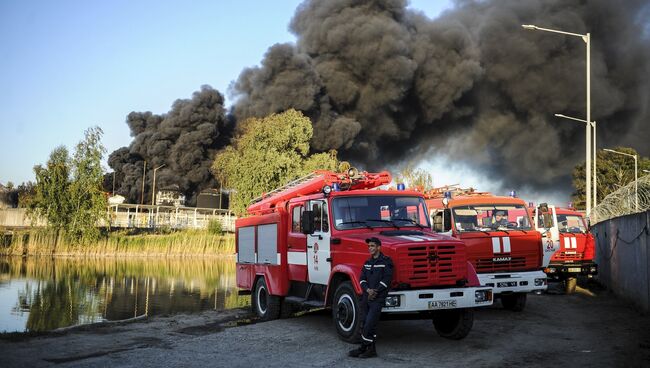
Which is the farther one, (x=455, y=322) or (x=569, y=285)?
(x=569, y=285)

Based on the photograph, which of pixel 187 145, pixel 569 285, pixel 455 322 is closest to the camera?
pixel 455 322

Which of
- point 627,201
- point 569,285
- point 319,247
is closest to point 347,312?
point 319,247

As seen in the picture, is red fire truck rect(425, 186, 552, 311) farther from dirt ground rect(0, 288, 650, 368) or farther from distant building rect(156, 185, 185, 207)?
distant building rect(156, 185, 185, 207)

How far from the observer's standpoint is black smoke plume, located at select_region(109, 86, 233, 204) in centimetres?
7288

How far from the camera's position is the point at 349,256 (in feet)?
31.8

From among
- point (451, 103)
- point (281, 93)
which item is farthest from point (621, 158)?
point (281, 93)

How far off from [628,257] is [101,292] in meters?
15.3

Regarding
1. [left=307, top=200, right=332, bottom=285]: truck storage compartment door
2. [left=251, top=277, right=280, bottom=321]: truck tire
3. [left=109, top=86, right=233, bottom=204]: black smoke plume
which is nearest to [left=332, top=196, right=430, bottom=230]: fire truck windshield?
[left=307, top=200, right=332, bottom=285]: truck storage compartment door

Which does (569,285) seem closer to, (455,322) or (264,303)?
(455,322)

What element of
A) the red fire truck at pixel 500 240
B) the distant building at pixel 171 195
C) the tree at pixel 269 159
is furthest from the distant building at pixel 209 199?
the red fire truck at pixel 500 240

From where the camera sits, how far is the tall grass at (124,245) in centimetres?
3947

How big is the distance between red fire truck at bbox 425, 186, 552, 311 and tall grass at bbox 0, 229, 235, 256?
2962 cm

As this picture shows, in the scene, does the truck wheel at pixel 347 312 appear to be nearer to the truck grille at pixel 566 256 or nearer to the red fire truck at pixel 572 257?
the red fire truck at pixel 572 257

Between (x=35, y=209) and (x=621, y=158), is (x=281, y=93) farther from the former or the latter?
(x=621, y=158)
